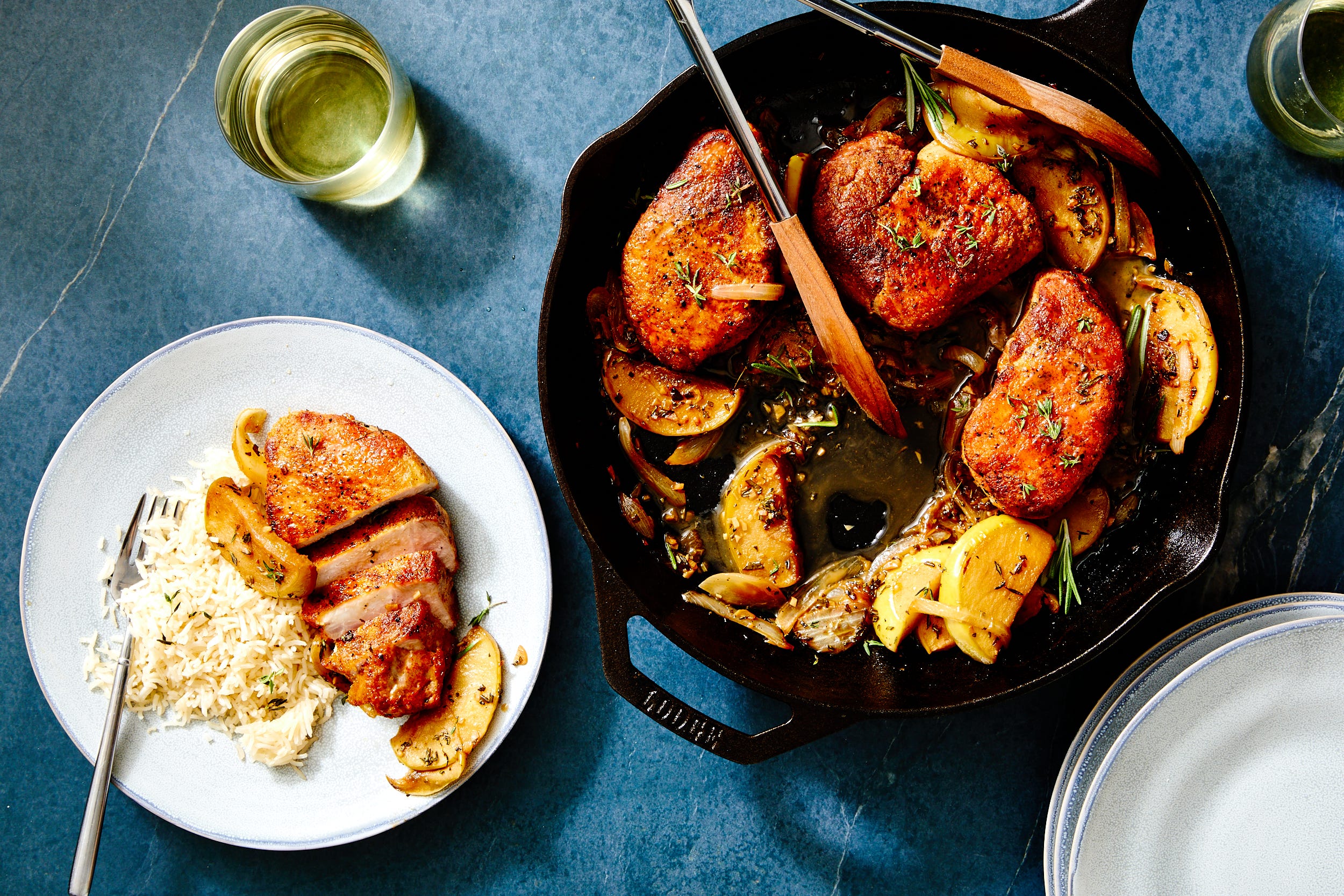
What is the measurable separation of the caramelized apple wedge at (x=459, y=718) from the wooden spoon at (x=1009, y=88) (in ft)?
6.37

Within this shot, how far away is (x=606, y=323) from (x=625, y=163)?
1.50 ft

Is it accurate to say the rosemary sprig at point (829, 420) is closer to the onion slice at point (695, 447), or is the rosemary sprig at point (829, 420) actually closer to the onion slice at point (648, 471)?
the onion slice at point (695, 447)

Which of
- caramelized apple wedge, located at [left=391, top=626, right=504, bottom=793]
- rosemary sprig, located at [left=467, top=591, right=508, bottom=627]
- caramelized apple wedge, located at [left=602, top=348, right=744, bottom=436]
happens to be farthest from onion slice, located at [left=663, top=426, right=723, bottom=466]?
caramelized apple wedge, located at [left=391, top=626, right=504, bottom=793]

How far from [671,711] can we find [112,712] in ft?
5.39

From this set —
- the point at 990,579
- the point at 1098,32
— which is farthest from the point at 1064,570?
the point at 1098,32

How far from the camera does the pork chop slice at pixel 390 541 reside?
7.70 feet

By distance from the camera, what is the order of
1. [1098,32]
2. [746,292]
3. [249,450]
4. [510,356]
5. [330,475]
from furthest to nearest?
[510,356]
[249,450]
[330,475]
[746,292]
[1098,32]

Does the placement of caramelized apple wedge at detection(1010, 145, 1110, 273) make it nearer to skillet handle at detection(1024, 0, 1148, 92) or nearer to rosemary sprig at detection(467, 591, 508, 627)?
skillet handle at detection(1024, 0, 1148, 92)

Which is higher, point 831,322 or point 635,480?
point 831,322

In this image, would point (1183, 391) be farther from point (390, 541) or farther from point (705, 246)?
point (390, 541)

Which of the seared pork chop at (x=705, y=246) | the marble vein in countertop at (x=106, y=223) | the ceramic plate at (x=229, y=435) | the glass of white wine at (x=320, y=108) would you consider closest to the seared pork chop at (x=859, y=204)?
the seared pork chop at (x=705, y=246)

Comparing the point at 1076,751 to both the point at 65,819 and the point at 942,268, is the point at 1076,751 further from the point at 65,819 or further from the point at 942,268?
the point at 65,819

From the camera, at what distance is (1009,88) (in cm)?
212

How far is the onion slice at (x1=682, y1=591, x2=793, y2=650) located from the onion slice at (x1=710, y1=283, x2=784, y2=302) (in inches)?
34.1
